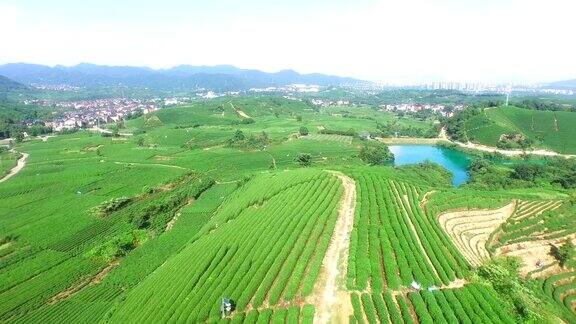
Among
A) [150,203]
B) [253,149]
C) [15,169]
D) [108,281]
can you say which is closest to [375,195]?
[108,281]

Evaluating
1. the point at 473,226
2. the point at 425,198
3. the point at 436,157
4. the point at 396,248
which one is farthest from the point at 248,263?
the point at 436,157

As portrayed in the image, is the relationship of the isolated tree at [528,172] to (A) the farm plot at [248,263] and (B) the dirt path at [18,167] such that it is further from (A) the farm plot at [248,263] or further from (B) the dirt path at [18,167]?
(B) the dirt path at [18,167]

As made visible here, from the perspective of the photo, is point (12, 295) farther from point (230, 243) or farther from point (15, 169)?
point (15, 169)

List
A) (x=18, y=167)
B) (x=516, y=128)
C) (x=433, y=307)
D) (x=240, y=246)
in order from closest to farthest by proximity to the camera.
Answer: (x=433, y=307)
(x=240, y=246)
(x=18, y=167)
(x=516, y=128)

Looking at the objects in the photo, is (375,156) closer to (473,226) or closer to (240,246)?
(473,226)

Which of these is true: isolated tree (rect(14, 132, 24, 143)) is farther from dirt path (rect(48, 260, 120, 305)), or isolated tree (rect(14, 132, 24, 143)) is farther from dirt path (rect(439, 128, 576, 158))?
dirt path (rect(439, 128, 576, 158))

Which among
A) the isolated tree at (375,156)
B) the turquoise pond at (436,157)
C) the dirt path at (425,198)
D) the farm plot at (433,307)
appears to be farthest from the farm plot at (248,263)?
the turquoise pond at (436,157)
